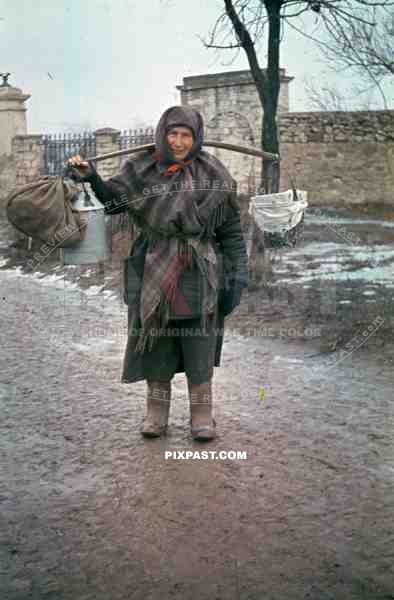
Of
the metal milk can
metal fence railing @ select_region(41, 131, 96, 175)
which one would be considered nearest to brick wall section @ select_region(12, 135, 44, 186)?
metal fence railing @ select_region(41, 131, 96, 175)

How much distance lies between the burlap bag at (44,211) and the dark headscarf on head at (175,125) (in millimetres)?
528

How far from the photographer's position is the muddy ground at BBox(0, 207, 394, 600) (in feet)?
9.61

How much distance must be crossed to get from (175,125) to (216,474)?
178 cm

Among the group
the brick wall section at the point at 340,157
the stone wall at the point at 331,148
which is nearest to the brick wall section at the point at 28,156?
the stone wall at the point at 331,148

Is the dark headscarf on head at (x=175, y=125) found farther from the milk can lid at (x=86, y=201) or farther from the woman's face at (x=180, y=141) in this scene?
the milk can lid at (x=86, y=201)

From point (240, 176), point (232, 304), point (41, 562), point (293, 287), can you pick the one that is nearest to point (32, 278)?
point (293, 287)

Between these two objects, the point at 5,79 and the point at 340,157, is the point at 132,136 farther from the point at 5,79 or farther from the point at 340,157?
the point at 340,157

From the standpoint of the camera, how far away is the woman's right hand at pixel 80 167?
3.88 m

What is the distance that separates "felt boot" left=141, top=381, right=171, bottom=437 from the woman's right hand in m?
1.21

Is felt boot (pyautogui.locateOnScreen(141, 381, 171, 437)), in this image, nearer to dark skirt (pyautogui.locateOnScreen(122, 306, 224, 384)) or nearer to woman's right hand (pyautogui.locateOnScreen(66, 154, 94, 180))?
dark skirt (pyautogui.locateOnScreen(122, 306, 224, 384))

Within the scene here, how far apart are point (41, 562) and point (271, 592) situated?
2.95 ft

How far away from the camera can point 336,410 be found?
500 cm

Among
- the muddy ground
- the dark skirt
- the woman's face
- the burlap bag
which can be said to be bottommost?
the muddy ground

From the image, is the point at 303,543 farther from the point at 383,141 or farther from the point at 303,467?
the point at 383,141
